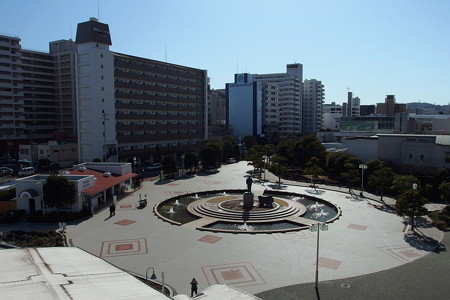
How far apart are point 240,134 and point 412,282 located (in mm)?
95466

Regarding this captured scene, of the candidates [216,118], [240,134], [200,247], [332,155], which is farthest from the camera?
[216,118]

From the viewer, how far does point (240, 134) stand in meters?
114

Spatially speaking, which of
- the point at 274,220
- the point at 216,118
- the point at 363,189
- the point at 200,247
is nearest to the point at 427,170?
the point at 363,189

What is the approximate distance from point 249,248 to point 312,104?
4801 inches

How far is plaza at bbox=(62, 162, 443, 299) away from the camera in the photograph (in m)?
20.5

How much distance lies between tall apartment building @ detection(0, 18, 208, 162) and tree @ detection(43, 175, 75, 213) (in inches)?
1265

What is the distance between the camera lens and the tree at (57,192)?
3125cm

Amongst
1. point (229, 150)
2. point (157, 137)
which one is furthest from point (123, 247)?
point (229, 150)

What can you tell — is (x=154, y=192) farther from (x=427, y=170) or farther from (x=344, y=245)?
(x=427, y=170)

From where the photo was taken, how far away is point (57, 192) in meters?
31.2

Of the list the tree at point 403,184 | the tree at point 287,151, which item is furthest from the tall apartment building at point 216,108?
the tree at point 403,184

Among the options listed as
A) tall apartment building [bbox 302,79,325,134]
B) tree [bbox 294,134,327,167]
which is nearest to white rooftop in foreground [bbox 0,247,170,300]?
tree [bbox 294,134,327,167]

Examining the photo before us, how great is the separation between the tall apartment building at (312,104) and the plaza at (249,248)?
10676 cm

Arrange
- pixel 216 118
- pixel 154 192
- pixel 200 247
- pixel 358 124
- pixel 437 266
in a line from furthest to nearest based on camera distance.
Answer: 1. pixel 216 118
2. pixel 358 124
3. pixel 154 192
4. pixel 200 247
5. pixel 437 266
